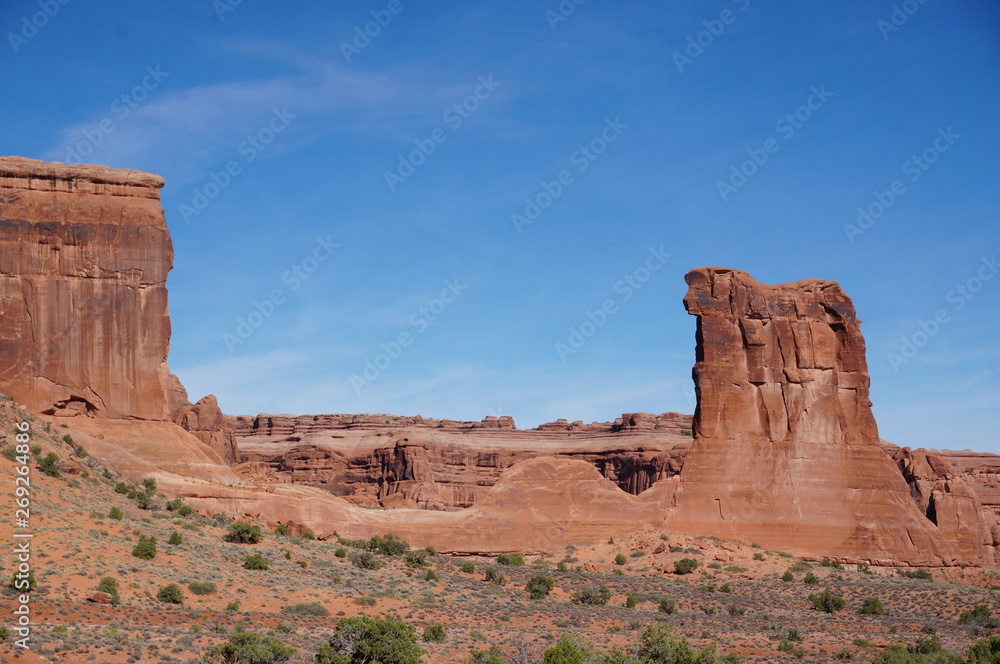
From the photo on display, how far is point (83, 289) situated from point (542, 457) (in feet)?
66.8

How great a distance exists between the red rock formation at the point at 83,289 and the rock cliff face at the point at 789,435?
23.4 meters

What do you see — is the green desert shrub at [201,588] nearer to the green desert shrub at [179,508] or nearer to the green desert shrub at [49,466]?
the green desert shrub at [49,466]

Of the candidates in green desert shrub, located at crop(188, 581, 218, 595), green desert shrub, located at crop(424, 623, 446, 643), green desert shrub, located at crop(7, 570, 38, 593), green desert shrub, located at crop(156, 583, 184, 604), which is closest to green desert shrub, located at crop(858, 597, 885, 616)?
green desert shrub, located at crop(424, 623, 446, 643)

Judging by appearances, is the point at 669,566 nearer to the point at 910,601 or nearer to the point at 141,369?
the point at 910,601

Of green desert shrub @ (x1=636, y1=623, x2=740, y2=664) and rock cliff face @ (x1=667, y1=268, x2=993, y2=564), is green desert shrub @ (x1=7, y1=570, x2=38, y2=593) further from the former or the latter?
rock cliff face @ (x1=667, y1=268, x2=993, y2=564)

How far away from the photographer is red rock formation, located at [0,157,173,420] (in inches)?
1890

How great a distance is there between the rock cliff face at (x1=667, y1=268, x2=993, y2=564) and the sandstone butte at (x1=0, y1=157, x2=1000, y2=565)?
2.6 inches

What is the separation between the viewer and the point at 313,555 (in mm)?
42688

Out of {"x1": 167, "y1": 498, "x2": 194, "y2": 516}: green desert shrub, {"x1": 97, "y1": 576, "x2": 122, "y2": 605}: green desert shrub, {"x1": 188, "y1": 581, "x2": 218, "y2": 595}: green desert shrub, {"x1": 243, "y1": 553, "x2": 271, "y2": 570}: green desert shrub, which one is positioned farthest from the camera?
{"x1": 167, "y1": 498, "x2": 194, "y2": 516}: green desert shrub

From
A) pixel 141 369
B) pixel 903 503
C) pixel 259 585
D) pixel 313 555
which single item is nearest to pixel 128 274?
pixel 141 369

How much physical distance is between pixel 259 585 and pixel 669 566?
19473mm

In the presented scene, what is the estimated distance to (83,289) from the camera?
48.8m

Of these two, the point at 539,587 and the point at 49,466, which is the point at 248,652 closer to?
the point at 49,466

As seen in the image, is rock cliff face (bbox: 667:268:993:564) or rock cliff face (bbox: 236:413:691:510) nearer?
rock cliff face (bbox: 667:268:993:564)
